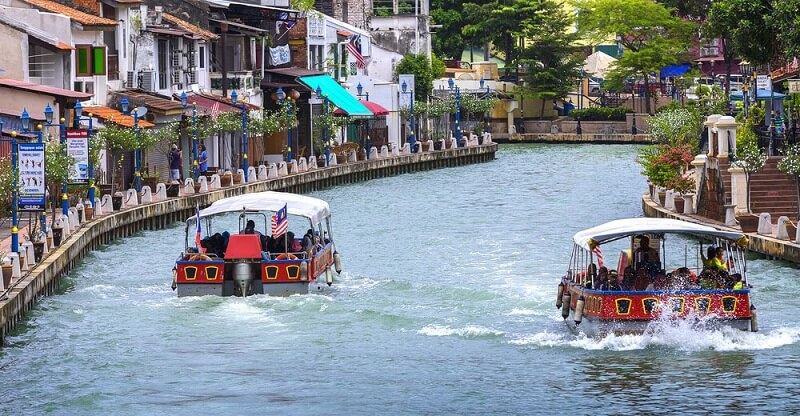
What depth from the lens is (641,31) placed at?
126m

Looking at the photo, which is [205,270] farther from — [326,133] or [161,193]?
[326,133]

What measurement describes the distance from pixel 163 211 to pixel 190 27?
1846 centimetres

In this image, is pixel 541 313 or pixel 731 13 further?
pixel 731 13

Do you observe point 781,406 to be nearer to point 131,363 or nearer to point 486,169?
point 131,363

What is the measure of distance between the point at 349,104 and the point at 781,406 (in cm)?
6307

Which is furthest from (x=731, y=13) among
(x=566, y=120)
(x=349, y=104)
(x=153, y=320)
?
(x=566, y=120)

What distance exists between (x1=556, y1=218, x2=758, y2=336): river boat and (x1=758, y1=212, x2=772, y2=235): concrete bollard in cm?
1346

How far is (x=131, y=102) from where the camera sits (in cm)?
7069

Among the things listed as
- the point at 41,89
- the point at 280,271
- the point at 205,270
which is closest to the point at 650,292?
the point at 280,271

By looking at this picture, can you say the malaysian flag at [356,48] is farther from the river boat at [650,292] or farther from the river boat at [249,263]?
the river boat at [650,292]

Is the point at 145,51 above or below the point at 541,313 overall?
above

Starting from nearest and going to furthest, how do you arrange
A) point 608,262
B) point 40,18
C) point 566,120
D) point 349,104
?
point 608,262, point 40,18, point 349,104, point 566,120

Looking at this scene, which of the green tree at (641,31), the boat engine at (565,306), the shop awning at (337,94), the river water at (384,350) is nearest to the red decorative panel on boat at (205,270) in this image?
the river water at (384,350)

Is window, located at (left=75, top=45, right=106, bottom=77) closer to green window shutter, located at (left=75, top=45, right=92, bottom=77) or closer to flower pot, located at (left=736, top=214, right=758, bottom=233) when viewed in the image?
green window shutter, located at (left=75, top=45, right=92, bottom=77)
